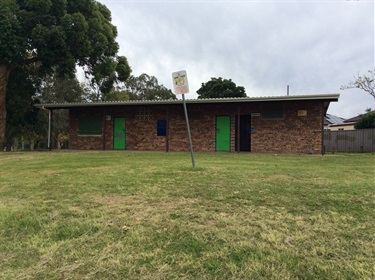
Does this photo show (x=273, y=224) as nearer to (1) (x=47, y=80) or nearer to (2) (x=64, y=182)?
(2) (x=64, y=182)

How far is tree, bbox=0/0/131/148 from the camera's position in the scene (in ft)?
44.3

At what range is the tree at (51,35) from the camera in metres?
13.5

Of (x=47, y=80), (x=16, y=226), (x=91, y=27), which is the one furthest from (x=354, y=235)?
(x=47, y=80)

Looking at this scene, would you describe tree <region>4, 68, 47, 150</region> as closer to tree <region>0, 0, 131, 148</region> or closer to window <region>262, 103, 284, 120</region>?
tree <region>0, 0, 131, 148</region>

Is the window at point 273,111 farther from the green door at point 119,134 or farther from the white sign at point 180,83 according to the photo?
the white sign at point 180,83

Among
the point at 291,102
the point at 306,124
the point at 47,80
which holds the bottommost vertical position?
the point at 306,124

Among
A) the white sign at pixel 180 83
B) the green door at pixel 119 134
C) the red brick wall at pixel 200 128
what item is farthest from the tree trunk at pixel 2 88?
the white sign at pixel 180 83

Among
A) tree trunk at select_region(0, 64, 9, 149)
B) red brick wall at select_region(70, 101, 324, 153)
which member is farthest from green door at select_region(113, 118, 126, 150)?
tree trunk at select_region(0, 64, 9, 149)

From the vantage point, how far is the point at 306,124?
14.2m

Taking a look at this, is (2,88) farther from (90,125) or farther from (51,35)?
(90,125)

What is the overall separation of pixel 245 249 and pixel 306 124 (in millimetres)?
12619

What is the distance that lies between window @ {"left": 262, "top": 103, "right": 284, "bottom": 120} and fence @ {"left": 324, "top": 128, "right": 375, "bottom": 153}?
6549 millimetres

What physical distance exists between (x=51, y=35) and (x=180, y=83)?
9353 millimetres

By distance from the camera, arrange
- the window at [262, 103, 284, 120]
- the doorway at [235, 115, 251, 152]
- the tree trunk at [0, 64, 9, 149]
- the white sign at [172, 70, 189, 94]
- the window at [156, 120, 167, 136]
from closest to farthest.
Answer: the white sign at [172, 70, 189, 94] → the window at [262, 103, 284, 120] → the tree trunk at [0, 64, 9, 149] → the doorway at [235, 115, 251, 152] → the window at [156, 120, 167, 136]
